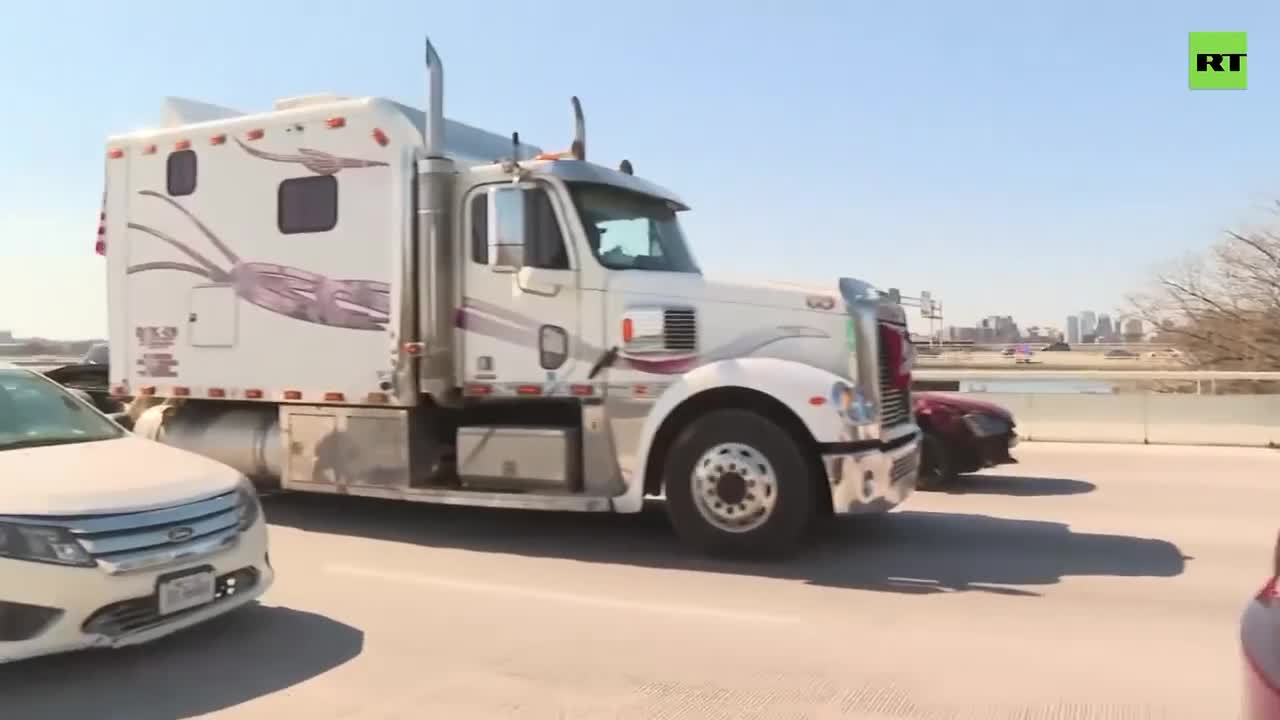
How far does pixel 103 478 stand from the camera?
4.63 metres

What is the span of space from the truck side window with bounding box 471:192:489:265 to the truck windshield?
70cm

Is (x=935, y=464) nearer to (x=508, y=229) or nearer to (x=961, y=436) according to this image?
(x=961, y=436)

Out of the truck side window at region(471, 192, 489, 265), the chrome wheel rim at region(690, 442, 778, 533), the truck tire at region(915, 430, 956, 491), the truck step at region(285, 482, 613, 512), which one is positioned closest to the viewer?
the chrome wheel rim at region(690, 442, 778, 533)

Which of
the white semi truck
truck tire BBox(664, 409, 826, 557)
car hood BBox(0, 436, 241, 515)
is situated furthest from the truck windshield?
car hood BBox(0, 436, 241, 515)

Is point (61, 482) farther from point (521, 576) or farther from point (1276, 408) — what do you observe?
point (1276, 408)

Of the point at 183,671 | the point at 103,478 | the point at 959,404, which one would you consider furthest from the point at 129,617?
the point at 959,404

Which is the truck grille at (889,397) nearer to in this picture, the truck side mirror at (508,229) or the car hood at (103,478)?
the truck side mirror at (508,229)

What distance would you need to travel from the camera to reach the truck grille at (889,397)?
693 centimetres

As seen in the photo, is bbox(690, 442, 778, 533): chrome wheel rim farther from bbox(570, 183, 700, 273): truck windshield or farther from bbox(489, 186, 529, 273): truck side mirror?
bbox(489, 186, 529, 273): truck side mirror

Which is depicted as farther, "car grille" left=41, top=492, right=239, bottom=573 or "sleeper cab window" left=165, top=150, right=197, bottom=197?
"sleeper cab window" left=165, top=150, right=197, bottom=197

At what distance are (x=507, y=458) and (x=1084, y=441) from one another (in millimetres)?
10190

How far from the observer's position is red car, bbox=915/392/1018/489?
9.95 metres

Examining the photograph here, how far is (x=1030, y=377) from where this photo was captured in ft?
49.4

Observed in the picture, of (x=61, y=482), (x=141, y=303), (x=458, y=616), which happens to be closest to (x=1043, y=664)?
(x=458, y=616)
